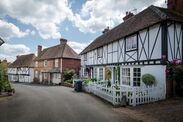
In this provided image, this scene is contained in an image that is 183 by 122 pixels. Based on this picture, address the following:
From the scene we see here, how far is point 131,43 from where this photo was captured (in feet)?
53.5

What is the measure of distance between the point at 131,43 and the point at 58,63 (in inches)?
846

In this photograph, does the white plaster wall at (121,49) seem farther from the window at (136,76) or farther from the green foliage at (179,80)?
the green foliage at (179,80)

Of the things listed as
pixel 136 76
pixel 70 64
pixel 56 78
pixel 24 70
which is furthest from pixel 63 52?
pixel 136 76

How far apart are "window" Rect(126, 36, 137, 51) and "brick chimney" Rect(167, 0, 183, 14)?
14.4 feet

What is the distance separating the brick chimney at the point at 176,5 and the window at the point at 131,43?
4397 mm

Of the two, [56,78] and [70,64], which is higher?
[70,64]

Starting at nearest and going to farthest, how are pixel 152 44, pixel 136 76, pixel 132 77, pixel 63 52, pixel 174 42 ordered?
pixel 174 42 < pixel 152 44 < pixel 136 76 < pixel 132 77 < pixel 63 52

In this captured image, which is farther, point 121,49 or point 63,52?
point 63,52

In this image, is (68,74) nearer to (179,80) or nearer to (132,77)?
(132,77)

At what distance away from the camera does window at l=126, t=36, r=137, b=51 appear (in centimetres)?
1582

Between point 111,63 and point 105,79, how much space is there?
7.63 ft

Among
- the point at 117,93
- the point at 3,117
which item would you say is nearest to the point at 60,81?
the point at 117,93

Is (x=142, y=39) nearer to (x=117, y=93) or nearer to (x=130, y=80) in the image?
(x=130, y=80)

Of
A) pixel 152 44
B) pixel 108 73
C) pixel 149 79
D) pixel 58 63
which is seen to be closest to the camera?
pixel 149 79
